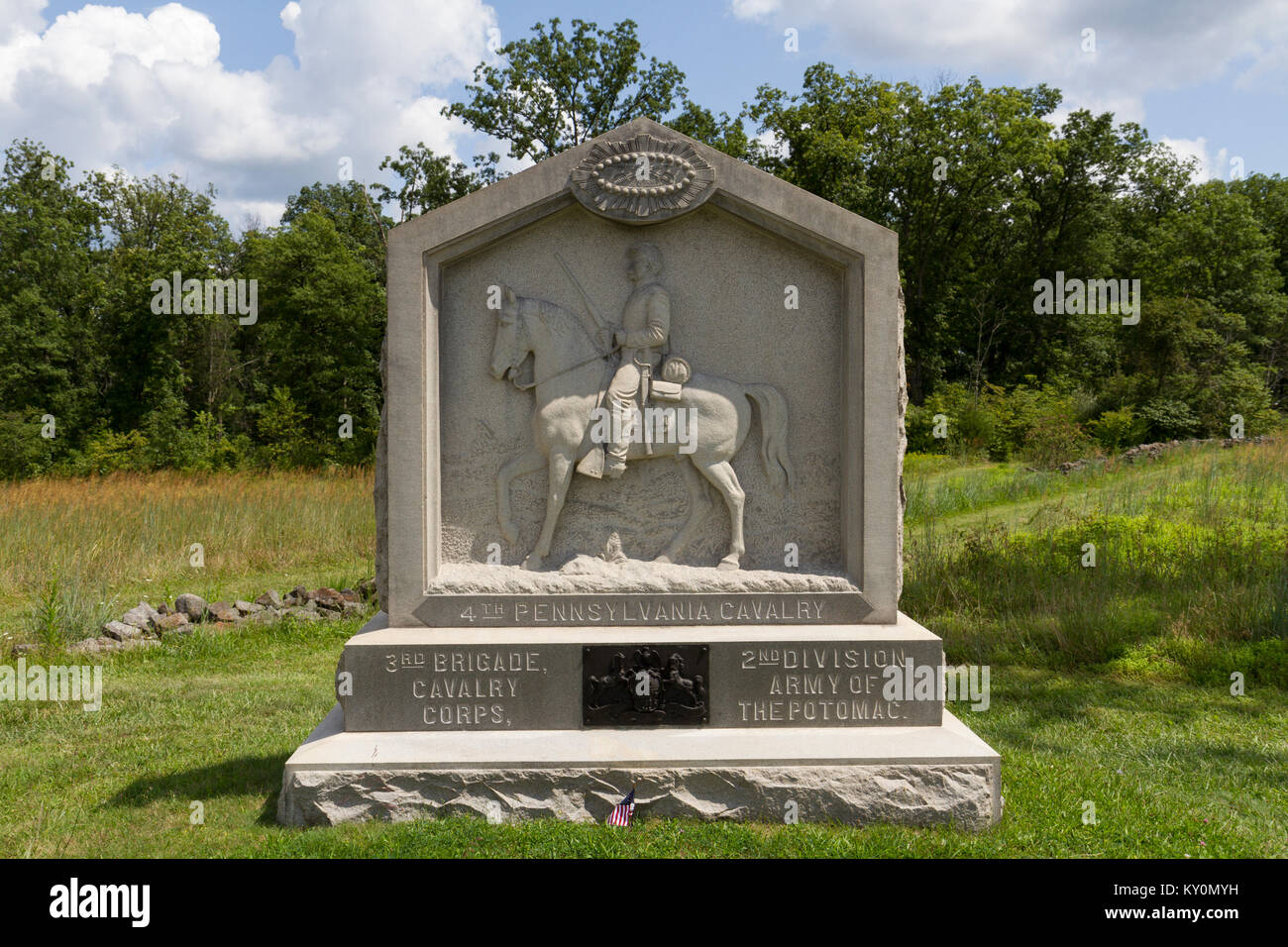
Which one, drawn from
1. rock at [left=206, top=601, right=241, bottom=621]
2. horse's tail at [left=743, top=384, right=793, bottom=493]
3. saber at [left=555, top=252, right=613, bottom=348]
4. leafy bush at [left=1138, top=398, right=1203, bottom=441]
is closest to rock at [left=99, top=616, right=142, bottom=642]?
rock at [left=206, top=601, right=241, bottom=621]

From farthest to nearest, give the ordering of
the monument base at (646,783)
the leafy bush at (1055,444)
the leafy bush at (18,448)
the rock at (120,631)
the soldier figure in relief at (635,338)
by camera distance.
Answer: the leafy bush at (18,448)
the leafy bush at (1055,444)
the rock at (120,631)
the soldier figure in relief at (635,338)
the monument base at (646,783)

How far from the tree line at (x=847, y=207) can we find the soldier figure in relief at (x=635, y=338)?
1661 centimetres

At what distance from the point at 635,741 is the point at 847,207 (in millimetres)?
26743

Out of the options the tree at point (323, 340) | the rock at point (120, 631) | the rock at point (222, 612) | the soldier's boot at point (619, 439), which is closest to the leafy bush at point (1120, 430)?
the tree at point (323, 340)

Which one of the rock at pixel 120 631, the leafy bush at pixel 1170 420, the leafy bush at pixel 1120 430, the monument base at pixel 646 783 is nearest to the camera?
the monument base at pixel 646 783

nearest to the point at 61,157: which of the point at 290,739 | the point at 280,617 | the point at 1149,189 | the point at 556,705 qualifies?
the point at 280,617

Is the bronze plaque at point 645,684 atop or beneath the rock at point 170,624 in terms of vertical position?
atop

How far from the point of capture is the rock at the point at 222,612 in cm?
932

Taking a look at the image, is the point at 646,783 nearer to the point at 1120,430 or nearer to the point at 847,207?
the point at 1120,430

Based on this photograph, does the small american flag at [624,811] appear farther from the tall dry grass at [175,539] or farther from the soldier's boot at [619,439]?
the tall dry grass at [175,539]

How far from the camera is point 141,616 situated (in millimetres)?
9031

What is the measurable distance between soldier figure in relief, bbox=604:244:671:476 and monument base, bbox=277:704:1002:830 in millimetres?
1561

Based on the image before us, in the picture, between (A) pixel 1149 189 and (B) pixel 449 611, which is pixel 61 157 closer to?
(B) pixel 449 611

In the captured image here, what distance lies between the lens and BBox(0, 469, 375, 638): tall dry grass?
416 inches
